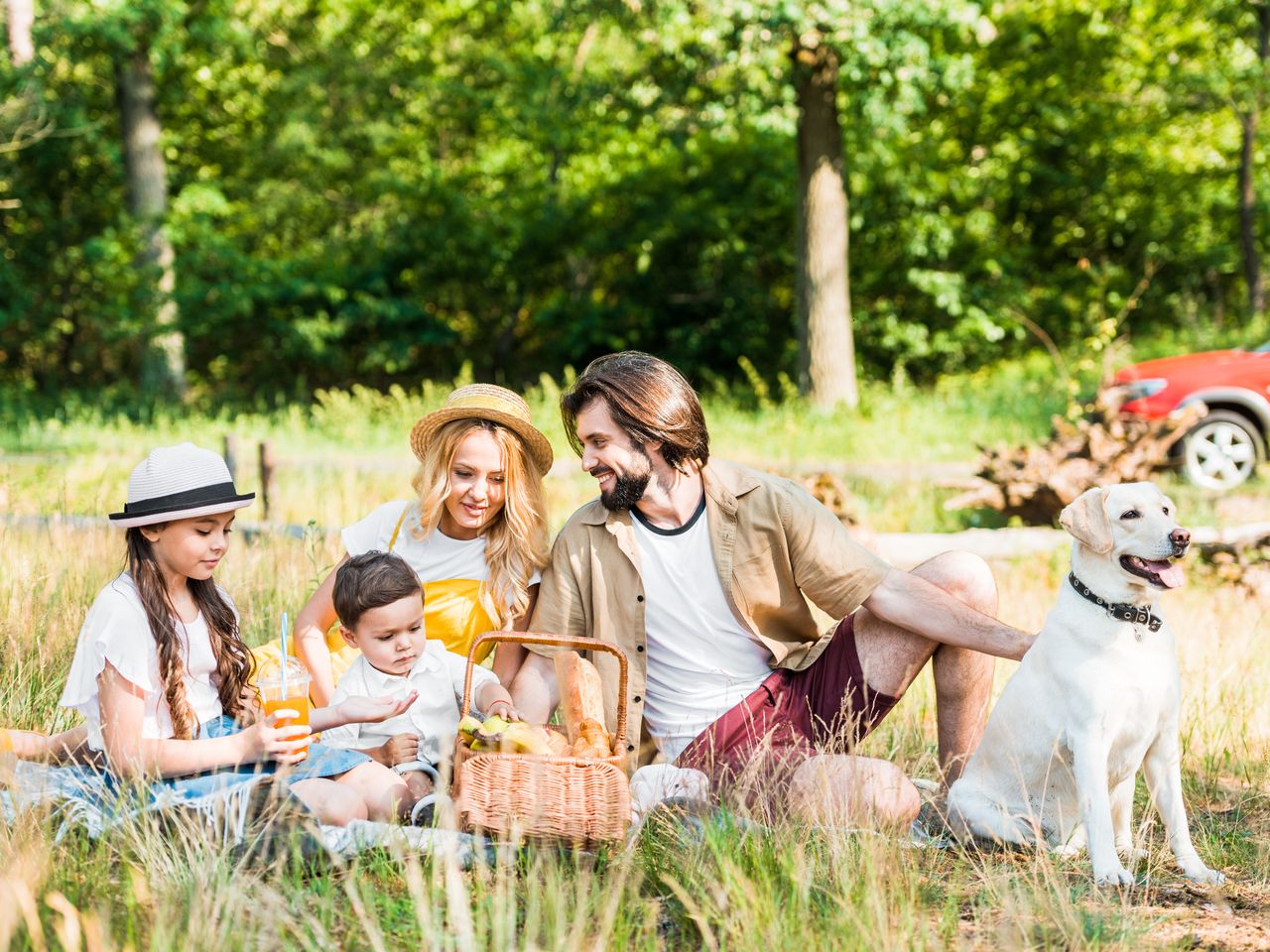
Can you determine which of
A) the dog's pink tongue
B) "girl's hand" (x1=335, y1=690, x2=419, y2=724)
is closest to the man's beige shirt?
"girl's hand" (x1=335, y1=690, x2=419, y2=724)

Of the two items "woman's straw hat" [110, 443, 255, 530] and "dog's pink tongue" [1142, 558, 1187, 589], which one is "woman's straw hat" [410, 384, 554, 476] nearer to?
"woman's straw hat" [110, 443, 255, 530]

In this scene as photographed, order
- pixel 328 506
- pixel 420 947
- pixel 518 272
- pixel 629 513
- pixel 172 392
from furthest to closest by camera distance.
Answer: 1. pixel 518 272
2. pixel 172 392
3. pixel 328 506
4. pixel 629 513
5. pixel 420 947

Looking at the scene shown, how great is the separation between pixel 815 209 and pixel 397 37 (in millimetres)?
10204

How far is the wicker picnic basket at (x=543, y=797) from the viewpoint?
318cm

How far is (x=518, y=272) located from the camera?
20391 mm

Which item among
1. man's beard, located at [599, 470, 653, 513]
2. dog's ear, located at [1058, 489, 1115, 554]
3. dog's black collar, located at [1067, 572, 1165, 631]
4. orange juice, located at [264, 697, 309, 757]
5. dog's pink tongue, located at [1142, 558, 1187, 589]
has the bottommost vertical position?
orange juice, located at [264, 697, 309, 757]

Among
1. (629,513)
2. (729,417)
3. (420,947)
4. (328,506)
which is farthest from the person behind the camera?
(729,417)

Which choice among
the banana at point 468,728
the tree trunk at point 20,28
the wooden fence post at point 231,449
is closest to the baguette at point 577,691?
the banana at point 468,728

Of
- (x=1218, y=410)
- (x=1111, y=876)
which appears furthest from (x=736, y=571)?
(x=1218, y=410)

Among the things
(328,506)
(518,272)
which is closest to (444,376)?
(518,272)

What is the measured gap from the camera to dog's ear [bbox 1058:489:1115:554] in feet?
11.2

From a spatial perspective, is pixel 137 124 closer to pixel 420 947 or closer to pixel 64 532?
pixel 64 532

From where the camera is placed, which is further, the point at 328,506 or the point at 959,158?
the point at 959,158

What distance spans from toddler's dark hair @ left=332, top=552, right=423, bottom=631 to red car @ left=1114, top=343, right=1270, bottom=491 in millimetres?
8203
